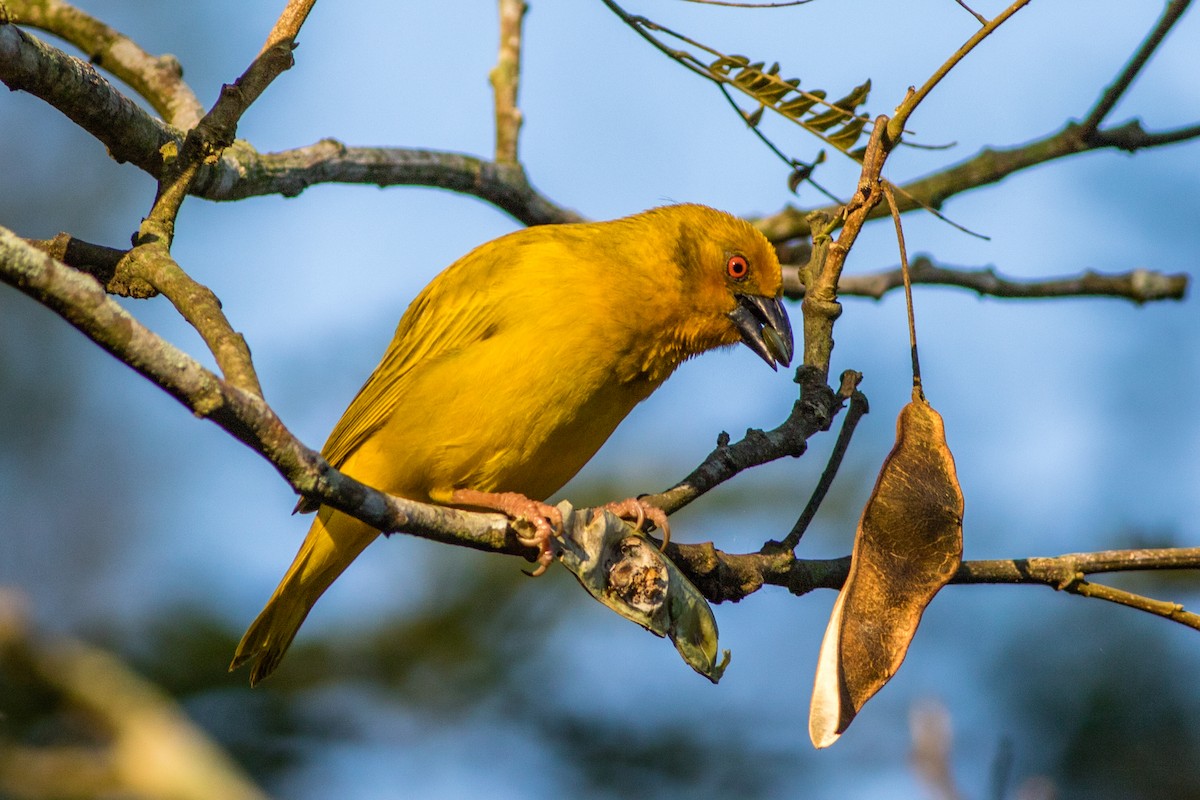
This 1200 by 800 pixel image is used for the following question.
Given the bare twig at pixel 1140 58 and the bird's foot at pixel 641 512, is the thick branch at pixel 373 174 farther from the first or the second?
the bare twig at pixel 1140 58

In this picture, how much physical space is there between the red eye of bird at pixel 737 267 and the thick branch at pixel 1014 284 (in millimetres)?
551

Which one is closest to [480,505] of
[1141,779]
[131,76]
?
[131,76]

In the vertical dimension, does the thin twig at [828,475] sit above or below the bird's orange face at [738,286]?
below

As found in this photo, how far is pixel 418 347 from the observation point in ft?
14.4

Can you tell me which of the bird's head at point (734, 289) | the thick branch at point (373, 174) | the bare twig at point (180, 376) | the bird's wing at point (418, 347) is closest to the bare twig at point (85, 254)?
the thick branch at point (373, 174)

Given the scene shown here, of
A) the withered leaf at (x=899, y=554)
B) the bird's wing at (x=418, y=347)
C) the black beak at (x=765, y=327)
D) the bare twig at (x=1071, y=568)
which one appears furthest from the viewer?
the black beak at (x=765, y=327)

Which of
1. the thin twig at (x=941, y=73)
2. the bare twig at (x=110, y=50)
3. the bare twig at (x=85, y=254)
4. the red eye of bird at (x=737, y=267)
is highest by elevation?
the bare twig at (x=110, y=50)

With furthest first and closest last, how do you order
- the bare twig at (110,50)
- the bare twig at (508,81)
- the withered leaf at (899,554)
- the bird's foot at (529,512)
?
the bare twig at (508,81) → the bare twig at (110,50) → the bird's foot at (529,512) → the withered leaf at (899,554)

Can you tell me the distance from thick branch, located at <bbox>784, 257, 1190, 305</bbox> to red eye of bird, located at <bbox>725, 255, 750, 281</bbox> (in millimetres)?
551

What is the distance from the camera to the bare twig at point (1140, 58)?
3.76m

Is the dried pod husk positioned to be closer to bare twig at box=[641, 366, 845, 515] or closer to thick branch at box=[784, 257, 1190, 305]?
bare twig at box=[641, 366, 845, 515]

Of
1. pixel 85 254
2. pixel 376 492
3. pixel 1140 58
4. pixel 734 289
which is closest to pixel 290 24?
pixel 85 254

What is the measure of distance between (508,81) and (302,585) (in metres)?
2.23

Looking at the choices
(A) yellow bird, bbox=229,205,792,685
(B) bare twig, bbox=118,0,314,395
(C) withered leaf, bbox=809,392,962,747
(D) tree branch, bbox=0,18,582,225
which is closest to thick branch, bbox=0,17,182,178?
(D) tree branch, bbox=0,18,582,225
